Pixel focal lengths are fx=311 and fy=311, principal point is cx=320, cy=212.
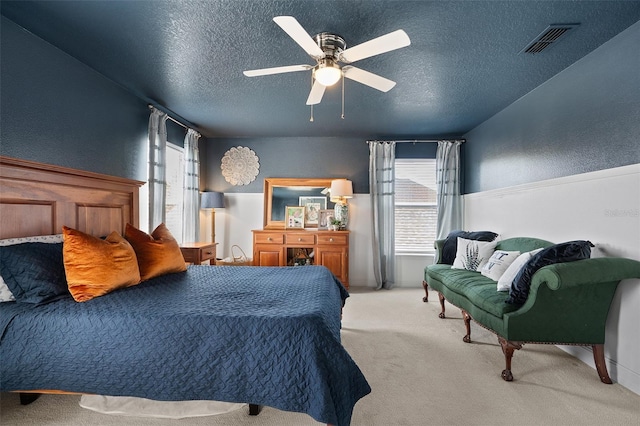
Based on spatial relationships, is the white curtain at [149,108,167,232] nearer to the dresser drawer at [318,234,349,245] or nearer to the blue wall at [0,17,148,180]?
the blue wall at [0,17,148,180]

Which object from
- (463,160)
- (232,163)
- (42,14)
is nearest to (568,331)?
(463,160)

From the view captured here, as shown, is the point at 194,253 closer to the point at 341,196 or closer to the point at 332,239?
the point at 332,239

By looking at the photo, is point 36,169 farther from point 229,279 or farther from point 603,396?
point 603,396

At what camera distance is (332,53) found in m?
2.25

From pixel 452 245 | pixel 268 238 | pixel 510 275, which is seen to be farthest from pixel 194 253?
pixel 510 275

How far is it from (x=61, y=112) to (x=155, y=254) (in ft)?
4.54

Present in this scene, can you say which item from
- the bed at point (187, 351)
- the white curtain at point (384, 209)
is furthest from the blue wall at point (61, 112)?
the white curtain at point (384, 209)

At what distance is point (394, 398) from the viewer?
80.0 inches

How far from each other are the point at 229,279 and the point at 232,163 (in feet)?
10.5

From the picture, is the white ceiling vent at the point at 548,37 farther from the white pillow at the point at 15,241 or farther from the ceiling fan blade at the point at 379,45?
the white pillow at the point at 15,241

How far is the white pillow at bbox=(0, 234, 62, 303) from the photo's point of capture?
5.97 ft

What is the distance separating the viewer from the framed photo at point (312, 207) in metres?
5.16

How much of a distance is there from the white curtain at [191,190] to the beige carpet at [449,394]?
2643mm

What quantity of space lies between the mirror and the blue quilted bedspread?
3414 mm
